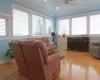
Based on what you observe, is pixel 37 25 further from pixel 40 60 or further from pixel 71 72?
pixel 40 60

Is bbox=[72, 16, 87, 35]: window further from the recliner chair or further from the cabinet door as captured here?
the recliner chair

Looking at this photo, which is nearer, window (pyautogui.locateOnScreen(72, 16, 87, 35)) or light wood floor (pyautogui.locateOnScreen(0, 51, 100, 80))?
light wood floor (pyautogui.locateOnScreen(0, 51, 100, 80))

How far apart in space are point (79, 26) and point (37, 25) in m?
3.07

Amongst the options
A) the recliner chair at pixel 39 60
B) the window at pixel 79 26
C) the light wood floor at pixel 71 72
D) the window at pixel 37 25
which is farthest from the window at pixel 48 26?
the recliner chair at pixel 39 60

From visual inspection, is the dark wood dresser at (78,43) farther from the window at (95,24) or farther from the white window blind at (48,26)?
the white window blind at (48,26)

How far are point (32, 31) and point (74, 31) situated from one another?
3226mm

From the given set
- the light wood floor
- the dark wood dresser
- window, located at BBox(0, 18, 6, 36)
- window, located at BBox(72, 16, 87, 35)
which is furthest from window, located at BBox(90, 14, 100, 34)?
window, located at BBox(0, 18, 6, 36)

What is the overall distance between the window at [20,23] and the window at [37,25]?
1.85ft

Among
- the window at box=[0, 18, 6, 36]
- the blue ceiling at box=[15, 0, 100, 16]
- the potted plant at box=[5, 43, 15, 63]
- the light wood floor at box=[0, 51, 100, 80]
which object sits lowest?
the light wood floor at box=[0, 51, 100, 80]

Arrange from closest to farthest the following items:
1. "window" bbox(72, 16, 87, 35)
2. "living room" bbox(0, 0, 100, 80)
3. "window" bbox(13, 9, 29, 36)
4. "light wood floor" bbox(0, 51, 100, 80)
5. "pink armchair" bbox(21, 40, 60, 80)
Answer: "pink armchair" bbox(21, 40, 60, 80), "living room" bbox(0, 0, 100, 80), "light wood floor" bbox(0, 51, 100, 80), "window" bbox(13, 9, 29, 36), "window" bbox(72, 16, 87, 35)

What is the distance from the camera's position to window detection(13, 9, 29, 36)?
4.31 meters

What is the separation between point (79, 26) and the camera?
6.50m

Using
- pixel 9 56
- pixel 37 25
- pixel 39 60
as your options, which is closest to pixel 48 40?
pixel 37 25

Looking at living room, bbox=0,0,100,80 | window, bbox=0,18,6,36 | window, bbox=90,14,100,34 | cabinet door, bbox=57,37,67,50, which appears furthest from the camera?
cabinet door, bbox=57,37,67,50
